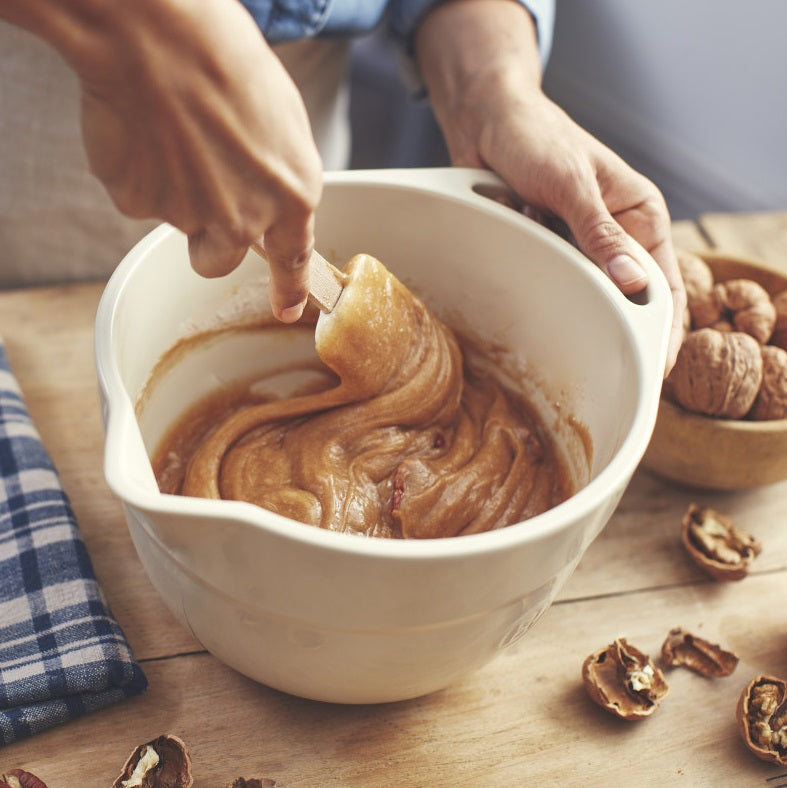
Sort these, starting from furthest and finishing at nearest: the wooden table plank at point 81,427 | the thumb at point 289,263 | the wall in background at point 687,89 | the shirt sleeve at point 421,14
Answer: the wall in background at point 687,89
the shirt sleeve at point 421,14
the wooden table plank at point 81,427
the thumb at point 289,263

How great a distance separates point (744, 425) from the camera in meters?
0.92

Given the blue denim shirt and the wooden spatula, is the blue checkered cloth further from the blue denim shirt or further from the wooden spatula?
the blue denim shirt

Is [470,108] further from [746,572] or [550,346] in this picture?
[746,572]

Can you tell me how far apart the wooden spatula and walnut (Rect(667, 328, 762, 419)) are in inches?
14.7

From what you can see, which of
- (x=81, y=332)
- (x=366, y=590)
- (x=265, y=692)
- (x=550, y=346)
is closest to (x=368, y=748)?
(x=265, y=692)

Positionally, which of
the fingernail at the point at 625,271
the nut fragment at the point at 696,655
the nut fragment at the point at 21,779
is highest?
the fingernail at the point at 625,271

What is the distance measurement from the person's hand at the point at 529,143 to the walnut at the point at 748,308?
0.13m

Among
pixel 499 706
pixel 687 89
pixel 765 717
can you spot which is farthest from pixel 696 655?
pixel 687 89

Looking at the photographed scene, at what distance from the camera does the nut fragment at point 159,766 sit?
0.69 metres

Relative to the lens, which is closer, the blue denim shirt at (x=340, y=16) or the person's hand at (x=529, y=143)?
the person's hand at (x=529, y=143)

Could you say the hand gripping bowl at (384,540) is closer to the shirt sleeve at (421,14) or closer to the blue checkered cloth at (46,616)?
the blue checkered cloth at (46,616)

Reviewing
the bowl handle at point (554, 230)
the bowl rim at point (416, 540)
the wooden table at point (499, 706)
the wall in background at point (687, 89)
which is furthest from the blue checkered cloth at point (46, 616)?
the wall in background at point (687, 89)

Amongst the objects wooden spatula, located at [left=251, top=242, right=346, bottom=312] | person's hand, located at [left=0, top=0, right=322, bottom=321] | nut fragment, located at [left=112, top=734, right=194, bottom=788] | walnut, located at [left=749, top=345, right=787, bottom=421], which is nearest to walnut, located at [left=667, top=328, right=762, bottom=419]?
walnut, located at [left=749, top=345, right=787, bottom=421]

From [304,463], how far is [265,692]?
0.74 ft
